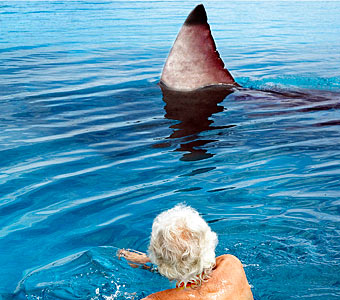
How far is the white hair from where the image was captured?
252 centimetres

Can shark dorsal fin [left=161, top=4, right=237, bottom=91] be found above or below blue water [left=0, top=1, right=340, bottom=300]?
above

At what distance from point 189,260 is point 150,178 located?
2505mm

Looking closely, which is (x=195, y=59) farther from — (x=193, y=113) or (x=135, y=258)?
(x=135, y=258)

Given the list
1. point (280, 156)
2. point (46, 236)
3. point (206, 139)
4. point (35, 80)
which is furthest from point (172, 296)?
point (35, 80)

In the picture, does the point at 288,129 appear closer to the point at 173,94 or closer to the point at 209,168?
the point at 209,168

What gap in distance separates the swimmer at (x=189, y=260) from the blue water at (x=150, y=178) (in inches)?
26.4

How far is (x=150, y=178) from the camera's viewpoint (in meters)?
5.00

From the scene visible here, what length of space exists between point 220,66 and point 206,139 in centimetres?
274

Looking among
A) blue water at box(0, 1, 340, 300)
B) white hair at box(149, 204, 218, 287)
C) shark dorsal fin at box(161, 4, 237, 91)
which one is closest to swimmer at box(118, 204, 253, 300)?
white hair at box(149, 204, 218, 287)

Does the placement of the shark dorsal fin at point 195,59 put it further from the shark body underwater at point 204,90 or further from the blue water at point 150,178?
the blue water at point 150,178

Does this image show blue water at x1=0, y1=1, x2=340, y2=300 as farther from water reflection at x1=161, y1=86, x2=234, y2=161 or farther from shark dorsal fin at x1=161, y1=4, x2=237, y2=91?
shark dorsal fin at x1=161, y1=4, x2=237, y2=91

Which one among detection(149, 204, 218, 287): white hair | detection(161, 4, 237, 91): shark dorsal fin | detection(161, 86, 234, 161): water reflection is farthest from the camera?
detection(161, 4, 237, 91): shark dorsal fin

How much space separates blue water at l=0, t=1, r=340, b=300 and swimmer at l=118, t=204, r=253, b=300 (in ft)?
2.20

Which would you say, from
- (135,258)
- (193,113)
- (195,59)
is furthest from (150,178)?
(195,59)
